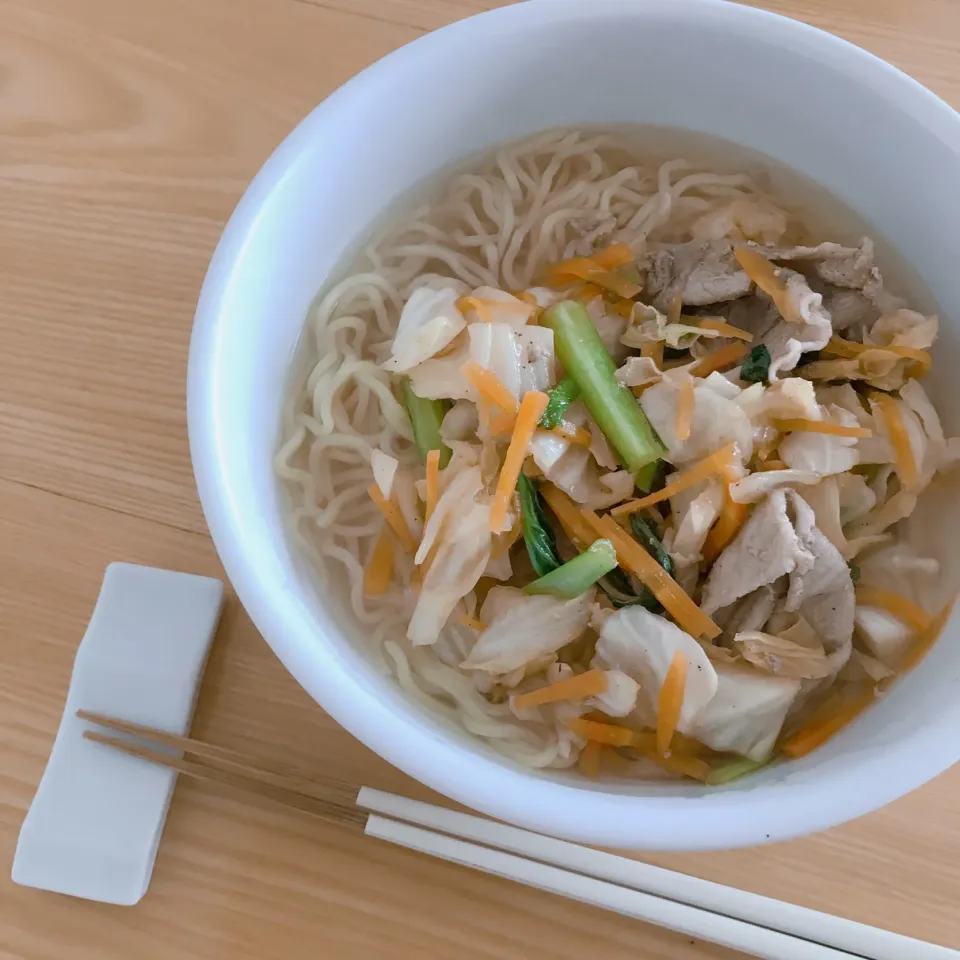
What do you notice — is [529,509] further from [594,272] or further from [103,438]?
[103,438]

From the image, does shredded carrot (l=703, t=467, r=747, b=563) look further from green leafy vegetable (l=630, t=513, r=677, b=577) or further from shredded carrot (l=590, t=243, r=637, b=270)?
shredded carrot (l=590, t=243, r=637, b=270)

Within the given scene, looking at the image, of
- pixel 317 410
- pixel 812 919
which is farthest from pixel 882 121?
pixel 812 919

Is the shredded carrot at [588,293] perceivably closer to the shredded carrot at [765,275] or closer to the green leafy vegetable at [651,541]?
the shredded carrot at [765,275]

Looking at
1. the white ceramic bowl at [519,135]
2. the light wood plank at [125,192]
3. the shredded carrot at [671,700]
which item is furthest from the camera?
the light wood plank at [125,192]

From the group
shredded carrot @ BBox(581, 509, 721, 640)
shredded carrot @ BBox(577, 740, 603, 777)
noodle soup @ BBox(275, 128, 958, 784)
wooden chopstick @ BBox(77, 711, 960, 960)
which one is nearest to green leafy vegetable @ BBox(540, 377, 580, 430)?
noodle soup @ BBox(275, 128, 958, 784)

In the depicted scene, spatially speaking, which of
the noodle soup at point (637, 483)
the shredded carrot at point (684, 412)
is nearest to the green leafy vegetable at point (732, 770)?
the noodle soup at point (637, 483)

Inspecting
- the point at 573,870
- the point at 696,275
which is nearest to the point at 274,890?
the point at 573,870
